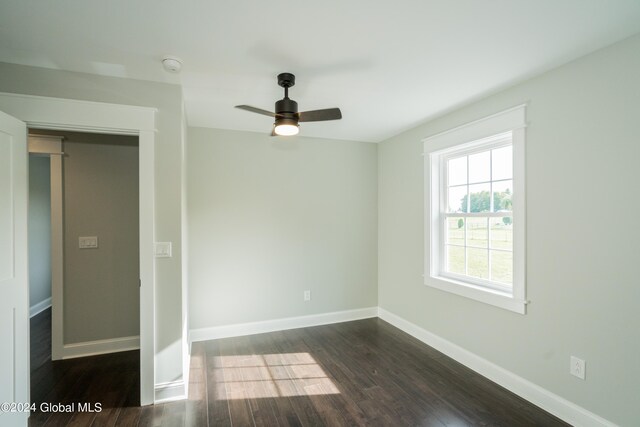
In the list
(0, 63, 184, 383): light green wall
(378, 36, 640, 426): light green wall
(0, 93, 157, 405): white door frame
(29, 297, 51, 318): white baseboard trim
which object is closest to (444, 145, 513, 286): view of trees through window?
(378, 36, 640, 426): light green wall

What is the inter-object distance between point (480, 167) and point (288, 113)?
6.55 feet

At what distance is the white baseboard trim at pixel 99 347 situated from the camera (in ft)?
10.3

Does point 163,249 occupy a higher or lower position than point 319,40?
lower

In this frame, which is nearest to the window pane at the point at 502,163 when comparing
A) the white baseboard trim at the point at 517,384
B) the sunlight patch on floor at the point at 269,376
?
the white baseboard trim at the point at 517,384

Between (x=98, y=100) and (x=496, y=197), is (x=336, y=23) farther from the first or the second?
(x=496, y=197)

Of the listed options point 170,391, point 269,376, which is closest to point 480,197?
point 269,376

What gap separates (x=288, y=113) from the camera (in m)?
2.29

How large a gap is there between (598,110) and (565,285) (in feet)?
4.03

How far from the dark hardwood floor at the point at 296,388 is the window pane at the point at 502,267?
918 millimetres

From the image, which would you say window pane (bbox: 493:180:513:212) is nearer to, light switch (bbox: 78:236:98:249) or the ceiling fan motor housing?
the ceiling fan motor housing

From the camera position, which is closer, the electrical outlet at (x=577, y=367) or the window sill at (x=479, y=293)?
the electrical outlet at (x=577, y=367)

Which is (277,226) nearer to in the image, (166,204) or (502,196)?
(166,204)

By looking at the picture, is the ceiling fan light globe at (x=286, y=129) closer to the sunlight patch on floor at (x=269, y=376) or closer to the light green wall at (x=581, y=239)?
the light green wall at (x=581, y=239)

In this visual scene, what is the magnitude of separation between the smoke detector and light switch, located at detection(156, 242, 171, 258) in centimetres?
133
